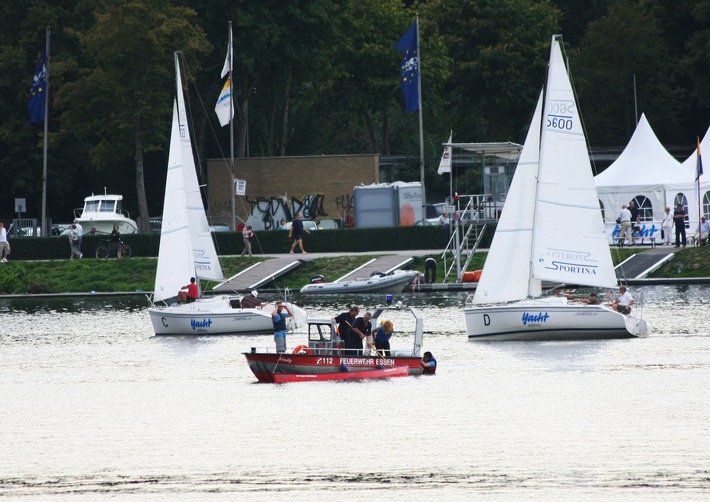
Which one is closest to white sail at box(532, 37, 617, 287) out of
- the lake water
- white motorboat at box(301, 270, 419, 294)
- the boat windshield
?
the lake water

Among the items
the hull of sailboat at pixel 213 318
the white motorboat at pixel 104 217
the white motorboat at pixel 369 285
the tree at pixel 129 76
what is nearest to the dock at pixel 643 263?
the white motorboat at pixel 369 285

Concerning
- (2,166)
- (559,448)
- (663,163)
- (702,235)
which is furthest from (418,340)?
(2,166)

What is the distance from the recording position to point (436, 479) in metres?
27.3

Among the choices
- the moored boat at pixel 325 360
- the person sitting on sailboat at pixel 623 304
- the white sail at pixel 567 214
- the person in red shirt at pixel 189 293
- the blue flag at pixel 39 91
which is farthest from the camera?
the blue flag at pixel 39 91

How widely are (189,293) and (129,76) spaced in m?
36.5

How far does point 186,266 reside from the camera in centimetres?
5241

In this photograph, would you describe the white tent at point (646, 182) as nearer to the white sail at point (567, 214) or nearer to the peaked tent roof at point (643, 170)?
the peaked tent roof at point (643, 170)

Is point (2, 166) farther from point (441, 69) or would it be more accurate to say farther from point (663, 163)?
point (663, 163)

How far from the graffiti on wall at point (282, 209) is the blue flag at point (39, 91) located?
15.2 m

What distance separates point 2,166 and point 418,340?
59.3m

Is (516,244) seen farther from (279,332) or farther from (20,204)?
(20,204)

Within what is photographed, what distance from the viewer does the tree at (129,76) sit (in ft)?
276

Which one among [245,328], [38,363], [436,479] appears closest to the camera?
[436,479]

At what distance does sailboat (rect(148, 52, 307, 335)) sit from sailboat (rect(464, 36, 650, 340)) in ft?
25.2
